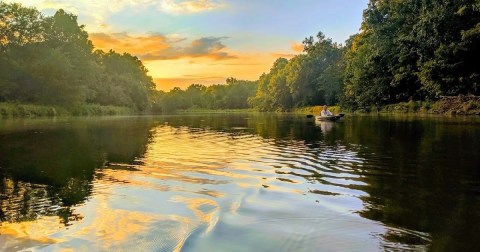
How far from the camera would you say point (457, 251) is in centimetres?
432

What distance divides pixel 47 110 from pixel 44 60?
35.8ft

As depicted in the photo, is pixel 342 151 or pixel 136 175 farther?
pixel 342 151

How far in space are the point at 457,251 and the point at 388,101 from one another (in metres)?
62.5

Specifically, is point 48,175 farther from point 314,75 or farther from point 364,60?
point 314,75

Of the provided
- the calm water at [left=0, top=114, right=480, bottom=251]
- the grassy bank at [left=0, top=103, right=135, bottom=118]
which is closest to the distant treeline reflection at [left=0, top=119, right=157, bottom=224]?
the calm water at [left=0, top=114, right=480, bottom=251]

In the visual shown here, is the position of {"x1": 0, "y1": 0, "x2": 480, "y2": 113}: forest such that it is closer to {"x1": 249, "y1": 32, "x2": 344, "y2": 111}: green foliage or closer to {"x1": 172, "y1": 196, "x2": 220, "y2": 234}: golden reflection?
{"x1": 249, "y1": 32, "x2": 344, "y2": 111}: green foliage

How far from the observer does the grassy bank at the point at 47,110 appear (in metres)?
50.5

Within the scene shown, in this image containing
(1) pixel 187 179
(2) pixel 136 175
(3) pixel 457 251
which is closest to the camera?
(3) pixel 457 251

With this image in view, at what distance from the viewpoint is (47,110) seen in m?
58.5

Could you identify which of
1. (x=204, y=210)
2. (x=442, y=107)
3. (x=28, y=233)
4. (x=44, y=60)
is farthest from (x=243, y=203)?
(x=44, y=60)

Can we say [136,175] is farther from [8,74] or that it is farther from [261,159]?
[8,74]

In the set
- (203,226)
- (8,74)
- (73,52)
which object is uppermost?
(73,52)

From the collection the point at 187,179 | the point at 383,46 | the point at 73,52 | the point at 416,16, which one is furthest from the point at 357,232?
the point at 73,52

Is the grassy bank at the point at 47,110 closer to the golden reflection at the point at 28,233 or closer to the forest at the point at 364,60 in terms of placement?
the forest at the point at 364,60
